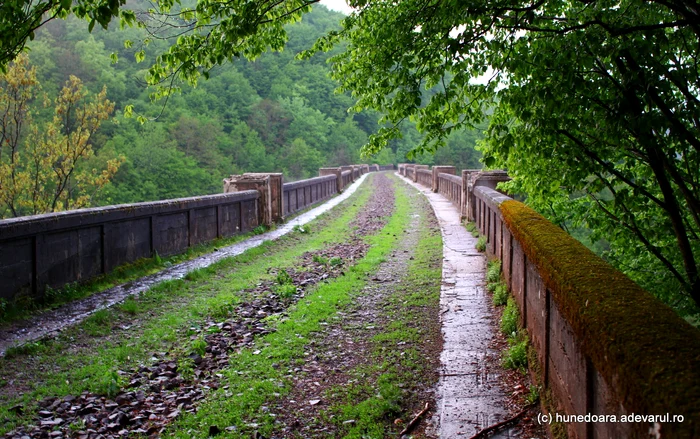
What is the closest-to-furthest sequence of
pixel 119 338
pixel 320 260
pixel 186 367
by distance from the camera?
pixel 186 367 → pixel 119 338 → pixel 320 260

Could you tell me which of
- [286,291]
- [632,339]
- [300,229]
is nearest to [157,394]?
[286,291]

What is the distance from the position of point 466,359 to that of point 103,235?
6.50 metres

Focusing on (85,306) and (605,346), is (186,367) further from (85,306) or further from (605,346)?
(605,346)

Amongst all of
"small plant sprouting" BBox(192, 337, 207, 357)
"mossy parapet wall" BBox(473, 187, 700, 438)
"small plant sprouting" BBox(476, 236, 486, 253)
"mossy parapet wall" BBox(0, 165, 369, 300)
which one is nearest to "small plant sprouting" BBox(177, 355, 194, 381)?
"small plant sprouting" BBox(192, 337, 207, 357)

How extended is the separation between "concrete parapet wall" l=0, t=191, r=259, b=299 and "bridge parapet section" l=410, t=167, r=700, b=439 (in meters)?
6.28

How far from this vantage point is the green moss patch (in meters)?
1.76

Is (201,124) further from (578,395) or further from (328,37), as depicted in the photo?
(578,395)

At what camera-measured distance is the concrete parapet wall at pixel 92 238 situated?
7336mm

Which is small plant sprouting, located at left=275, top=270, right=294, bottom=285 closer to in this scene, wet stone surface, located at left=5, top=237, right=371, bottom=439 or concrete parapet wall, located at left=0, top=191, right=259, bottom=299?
wet stone surface, located at left=5, top=237, right=371, bottom=439

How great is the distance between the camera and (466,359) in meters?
5.80

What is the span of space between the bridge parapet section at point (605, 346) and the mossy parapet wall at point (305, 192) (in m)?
16.9

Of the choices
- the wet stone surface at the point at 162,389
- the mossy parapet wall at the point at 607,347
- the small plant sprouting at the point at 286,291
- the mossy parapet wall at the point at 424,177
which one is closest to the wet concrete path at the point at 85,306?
the wet stone surface at the point at 162,389

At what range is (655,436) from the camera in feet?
5.67

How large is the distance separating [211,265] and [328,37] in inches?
215
